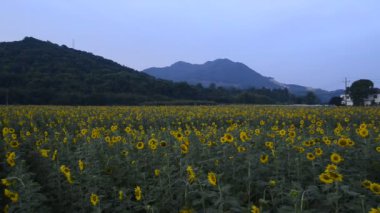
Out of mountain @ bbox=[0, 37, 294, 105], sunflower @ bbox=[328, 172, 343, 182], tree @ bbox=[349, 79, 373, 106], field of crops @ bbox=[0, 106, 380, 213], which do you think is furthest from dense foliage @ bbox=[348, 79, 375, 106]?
sunflower @ bbox=[328, 172, 343, 182]

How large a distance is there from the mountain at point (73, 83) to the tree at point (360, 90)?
11746mm

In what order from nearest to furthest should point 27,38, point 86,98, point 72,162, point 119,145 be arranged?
1. point 72,162
2. point 119,145
3. point 86,98
4. point 27,38

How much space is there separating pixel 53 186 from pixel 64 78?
40675mm

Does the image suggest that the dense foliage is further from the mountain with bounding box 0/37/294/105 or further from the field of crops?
the field of crops

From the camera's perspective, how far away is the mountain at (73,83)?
3760cm

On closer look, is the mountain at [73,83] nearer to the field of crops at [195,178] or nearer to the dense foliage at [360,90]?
the dense foliage at [360,90]

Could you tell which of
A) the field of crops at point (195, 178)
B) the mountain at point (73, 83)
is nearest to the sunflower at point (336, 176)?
the field of crops at point (195, 178)

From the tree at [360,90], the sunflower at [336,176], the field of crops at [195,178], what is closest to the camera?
the sunflower at [336,176]

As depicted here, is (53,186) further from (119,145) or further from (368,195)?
(368,195)

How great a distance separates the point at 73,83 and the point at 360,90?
36498mm

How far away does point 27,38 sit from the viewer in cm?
6006

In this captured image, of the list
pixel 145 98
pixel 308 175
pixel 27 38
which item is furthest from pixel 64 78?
pixel 308 175

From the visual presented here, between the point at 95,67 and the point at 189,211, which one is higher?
the point at 95,67

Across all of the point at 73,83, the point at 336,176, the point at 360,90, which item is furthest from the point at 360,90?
the point at 336,176
